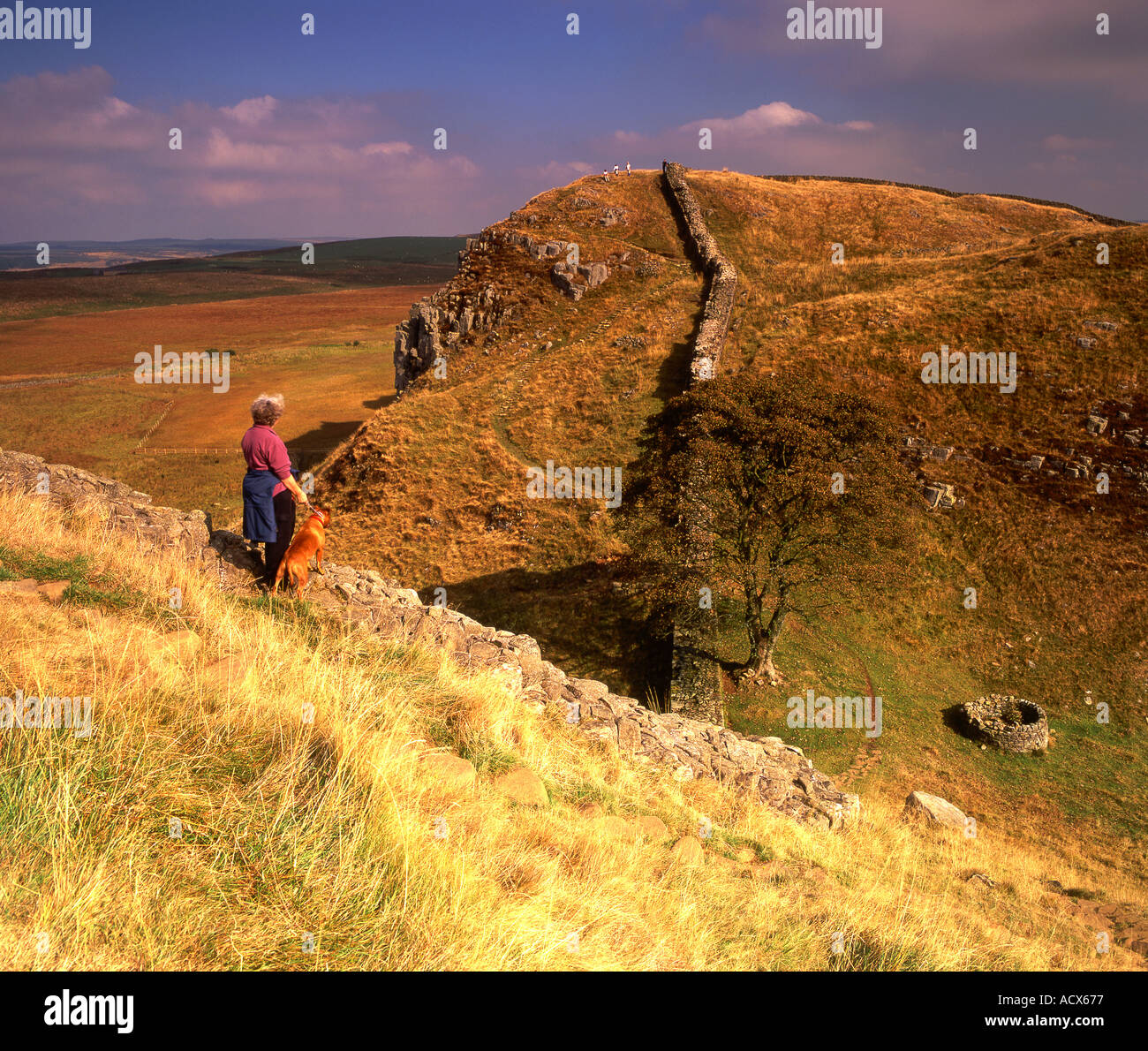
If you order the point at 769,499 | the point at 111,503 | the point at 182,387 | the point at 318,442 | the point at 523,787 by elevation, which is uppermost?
the point at 182,387

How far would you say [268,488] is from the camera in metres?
9.14

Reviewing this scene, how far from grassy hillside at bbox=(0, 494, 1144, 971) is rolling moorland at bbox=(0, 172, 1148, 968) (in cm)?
4

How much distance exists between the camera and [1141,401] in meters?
26.1

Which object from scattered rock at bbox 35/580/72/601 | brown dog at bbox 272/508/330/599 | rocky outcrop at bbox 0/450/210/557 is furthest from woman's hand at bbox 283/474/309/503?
scattered rock at bbox 35/580/72/601

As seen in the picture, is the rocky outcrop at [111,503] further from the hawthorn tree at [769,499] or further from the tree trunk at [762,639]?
the tree trunk at [762,639]

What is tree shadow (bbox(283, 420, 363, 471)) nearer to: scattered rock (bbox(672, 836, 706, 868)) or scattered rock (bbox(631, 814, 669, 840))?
scattered rock (bbox(631, 814, 669, 840))

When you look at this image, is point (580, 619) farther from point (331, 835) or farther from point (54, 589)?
point (331, 835)

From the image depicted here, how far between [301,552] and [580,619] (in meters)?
13.4

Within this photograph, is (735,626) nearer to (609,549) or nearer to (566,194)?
(609,549)

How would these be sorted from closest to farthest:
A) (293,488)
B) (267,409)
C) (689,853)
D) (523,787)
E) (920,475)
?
1. (523,787)
2. (689,853)
3. (267,409)
4. (293,488)
5. (920,475)

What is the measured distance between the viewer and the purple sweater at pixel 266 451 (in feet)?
28.9

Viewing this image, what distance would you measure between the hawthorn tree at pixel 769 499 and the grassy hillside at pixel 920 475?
1.24 m

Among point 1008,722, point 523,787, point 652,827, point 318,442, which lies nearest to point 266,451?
point 523,787

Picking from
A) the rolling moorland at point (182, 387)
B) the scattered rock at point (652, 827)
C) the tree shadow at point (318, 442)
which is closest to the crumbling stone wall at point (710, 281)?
the tree shadow at point (318, 442)
